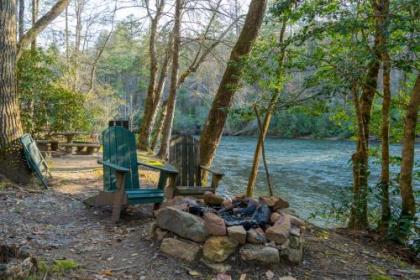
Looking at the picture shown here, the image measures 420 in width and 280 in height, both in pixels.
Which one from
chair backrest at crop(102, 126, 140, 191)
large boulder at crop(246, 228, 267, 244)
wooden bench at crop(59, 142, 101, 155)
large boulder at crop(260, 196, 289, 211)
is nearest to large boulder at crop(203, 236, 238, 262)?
large boulder at crop(246, 228, 267, 244)

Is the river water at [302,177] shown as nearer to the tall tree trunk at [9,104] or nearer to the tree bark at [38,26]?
the tall tree trunk at [9,104]

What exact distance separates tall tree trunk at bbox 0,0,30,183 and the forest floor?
1.28 ft

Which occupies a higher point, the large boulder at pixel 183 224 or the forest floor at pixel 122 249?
the large boulder at pixel 183 224

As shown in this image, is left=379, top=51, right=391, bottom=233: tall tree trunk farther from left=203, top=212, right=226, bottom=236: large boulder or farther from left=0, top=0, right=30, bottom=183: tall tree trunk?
left=0, top=0, right=30, bottom=183: tall tree trunk

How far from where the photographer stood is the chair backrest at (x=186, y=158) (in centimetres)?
450

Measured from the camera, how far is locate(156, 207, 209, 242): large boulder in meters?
2.77

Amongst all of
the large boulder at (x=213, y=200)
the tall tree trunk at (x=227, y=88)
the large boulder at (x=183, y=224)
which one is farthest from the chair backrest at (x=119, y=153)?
the tall tree trunk at (x=227, y=88)

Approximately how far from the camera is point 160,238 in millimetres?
2936

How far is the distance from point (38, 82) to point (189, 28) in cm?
369

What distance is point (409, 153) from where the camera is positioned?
3953 millimetres

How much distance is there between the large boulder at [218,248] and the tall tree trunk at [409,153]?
231 cm

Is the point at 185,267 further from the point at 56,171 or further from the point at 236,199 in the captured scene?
the point at 56,171

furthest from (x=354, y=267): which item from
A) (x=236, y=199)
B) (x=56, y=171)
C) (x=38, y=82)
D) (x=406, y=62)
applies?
(x=38, y=82)

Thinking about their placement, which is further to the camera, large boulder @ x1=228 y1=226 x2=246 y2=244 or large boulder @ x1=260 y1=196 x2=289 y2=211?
large boulder @ x1=260 y1=196 x2=289 y2=211
